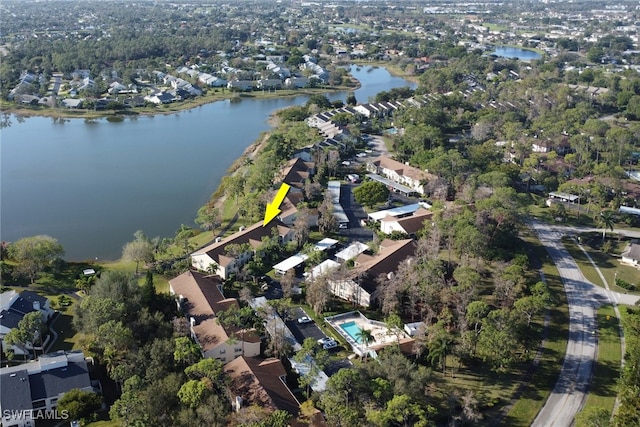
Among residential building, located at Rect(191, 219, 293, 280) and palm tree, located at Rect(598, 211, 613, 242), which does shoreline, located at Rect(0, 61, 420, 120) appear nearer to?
residential building, located at Rect(191, 219, 293, 280)

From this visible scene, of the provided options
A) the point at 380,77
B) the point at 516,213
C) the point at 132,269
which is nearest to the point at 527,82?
the point at 380,77

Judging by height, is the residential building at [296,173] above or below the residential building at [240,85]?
below

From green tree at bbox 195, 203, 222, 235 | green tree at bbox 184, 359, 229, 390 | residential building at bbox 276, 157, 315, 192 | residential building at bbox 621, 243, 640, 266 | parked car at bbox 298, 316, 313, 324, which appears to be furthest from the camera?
residential building at bbox 276, 157, 315, 192

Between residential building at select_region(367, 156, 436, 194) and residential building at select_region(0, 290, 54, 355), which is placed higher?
residential building at select_region(367, 156, 436, 194)

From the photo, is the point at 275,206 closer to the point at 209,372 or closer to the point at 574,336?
the point at 209,372

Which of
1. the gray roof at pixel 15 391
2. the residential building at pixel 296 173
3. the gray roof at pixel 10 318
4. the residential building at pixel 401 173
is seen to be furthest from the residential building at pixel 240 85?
the gray roof at pixel 15 391

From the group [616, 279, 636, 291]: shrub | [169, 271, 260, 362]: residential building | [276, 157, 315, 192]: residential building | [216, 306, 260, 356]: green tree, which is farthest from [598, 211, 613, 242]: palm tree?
[169, 271, 260, 362]: residential building

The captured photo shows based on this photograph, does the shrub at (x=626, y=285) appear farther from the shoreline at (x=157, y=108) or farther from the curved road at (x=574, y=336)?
the shoreline at (x=157, y=108)
